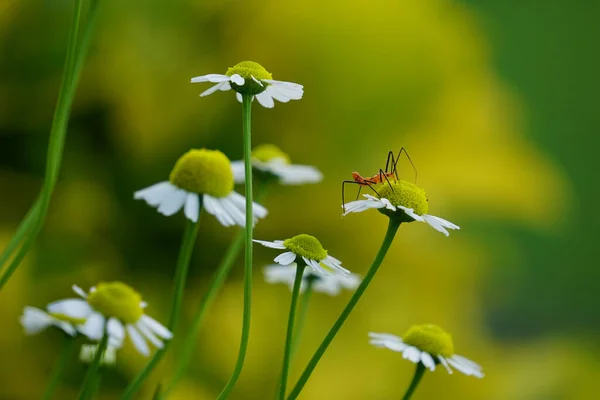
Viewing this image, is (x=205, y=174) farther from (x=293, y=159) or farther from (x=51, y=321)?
(x=293, y=159)

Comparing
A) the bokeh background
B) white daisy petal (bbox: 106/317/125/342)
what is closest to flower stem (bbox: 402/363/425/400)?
white daisy petal (bbox: 106/317/125/342)

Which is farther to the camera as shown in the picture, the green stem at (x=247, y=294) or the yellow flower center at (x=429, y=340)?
the yellow flower center at (x=429, y=340)

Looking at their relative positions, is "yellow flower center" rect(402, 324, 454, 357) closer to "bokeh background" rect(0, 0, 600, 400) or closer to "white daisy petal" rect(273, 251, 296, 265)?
"white daisy petal" rect(273, 251, 296, 265)

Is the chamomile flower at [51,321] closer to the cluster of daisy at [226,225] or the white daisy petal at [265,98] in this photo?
the cluster of daisy at [226,225]

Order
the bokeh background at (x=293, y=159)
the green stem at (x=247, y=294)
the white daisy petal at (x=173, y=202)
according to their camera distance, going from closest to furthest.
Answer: the green stem at (x=247, y=294) < the white daisy petal at (x=173, y=202) < the bokeh background at (x=293, y=159)

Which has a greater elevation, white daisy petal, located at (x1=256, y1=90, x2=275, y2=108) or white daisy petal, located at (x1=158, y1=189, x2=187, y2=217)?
white daisy petal, located at (x1=256, y1=90, x2=275, y2=108)

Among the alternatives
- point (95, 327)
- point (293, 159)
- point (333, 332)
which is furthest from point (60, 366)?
point (293, 159)

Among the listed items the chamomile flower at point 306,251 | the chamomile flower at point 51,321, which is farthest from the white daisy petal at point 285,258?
the chamomile flower at point 51,321
